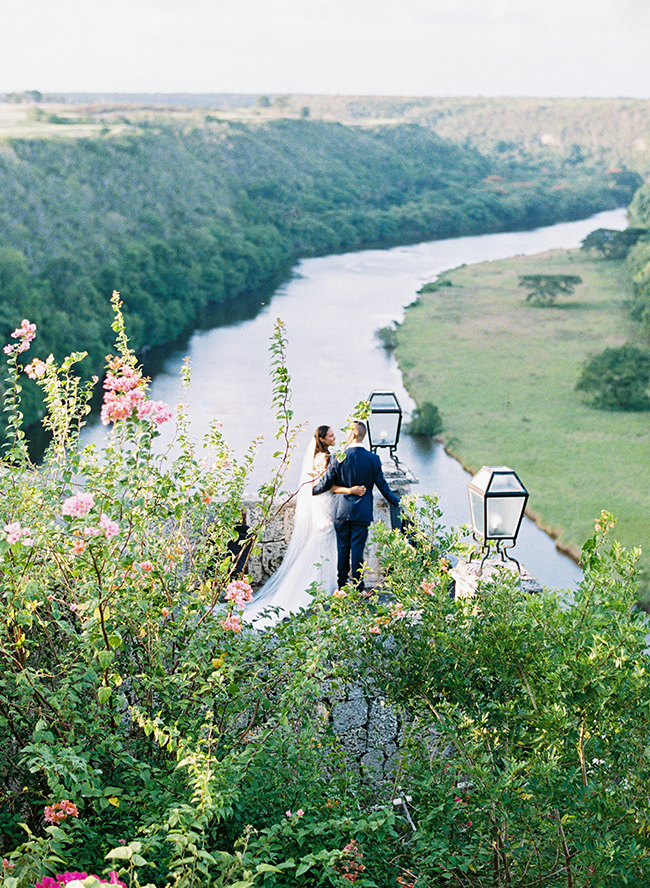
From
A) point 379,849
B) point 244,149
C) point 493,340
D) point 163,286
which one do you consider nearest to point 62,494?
point 379,849

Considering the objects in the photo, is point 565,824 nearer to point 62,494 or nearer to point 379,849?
point 379,849

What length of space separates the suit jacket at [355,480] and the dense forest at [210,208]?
55.5 feet

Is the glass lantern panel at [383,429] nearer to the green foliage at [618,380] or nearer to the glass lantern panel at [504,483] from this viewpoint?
the glass lantern panel at [504,483]

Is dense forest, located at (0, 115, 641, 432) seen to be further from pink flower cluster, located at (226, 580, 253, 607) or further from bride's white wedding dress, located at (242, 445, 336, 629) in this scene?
pink flower cluster, located at (226, 580, 253, 607)

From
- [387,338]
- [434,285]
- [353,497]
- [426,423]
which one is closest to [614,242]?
[434,285]

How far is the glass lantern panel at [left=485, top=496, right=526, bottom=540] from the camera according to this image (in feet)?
14.4

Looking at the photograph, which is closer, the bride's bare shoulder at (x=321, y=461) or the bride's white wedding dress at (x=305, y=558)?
the bride's bare shoulder at (x=321, y=461)

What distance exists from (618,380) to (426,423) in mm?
5951

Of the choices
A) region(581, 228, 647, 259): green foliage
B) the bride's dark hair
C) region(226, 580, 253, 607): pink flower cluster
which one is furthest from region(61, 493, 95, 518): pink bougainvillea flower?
region(581, 228, 647, 259): green foliage

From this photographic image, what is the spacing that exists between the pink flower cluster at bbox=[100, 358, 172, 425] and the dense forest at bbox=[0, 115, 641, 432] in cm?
1873

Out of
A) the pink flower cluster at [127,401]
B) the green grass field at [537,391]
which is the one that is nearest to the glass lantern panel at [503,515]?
the pink flower cluster at [127,401]

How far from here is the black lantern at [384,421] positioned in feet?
19.1

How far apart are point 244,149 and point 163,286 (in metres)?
28.7

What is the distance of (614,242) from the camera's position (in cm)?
4300
